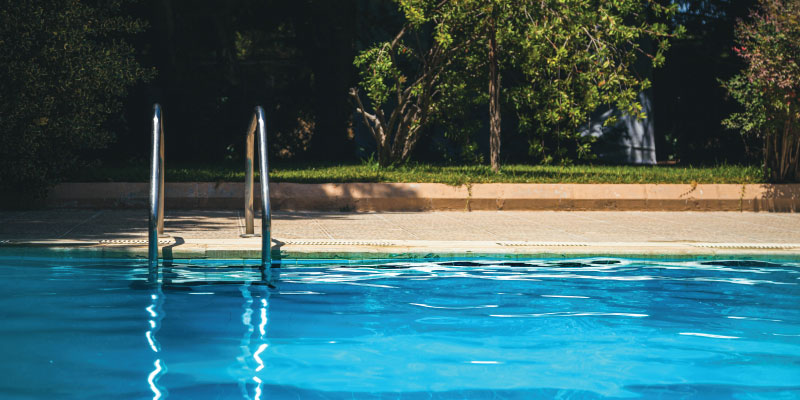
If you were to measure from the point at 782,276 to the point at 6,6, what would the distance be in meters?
9.69

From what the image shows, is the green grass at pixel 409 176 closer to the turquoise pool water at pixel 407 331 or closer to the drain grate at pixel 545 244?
the drain grate at pixel 545 244

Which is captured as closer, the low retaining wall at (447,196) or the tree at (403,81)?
the low retaining wall at (447,196)

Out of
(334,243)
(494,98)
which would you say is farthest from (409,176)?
(334,243)

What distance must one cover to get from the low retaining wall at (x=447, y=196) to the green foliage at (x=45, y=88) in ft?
1.85

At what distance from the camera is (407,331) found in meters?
6.52

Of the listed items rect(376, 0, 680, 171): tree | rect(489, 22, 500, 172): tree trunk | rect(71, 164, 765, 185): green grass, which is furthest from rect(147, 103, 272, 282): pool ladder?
rect(489, 22, 500, 172): tree trunk

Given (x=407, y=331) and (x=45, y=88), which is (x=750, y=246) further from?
(x=45, y=88)

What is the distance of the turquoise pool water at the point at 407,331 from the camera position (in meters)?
5.18

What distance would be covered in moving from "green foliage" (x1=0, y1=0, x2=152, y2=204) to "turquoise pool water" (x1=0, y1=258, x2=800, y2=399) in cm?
403

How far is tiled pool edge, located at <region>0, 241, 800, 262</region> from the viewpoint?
331 inches

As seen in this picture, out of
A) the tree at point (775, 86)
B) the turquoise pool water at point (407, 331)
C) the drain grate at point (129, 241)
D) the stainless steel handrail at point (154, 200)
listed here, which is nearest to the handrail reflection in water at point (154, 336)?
the turquoise pool water at point (407, 331)

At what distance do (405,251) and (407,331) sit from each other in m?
2.25

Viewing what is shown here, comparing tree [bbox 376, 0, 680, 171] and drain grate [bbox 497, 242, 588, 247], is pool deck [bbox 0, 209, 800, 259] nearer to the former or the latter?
drain grate [bbox 497, 242, 588, 247]

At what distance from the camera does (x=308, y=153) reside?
2162 centimetres
